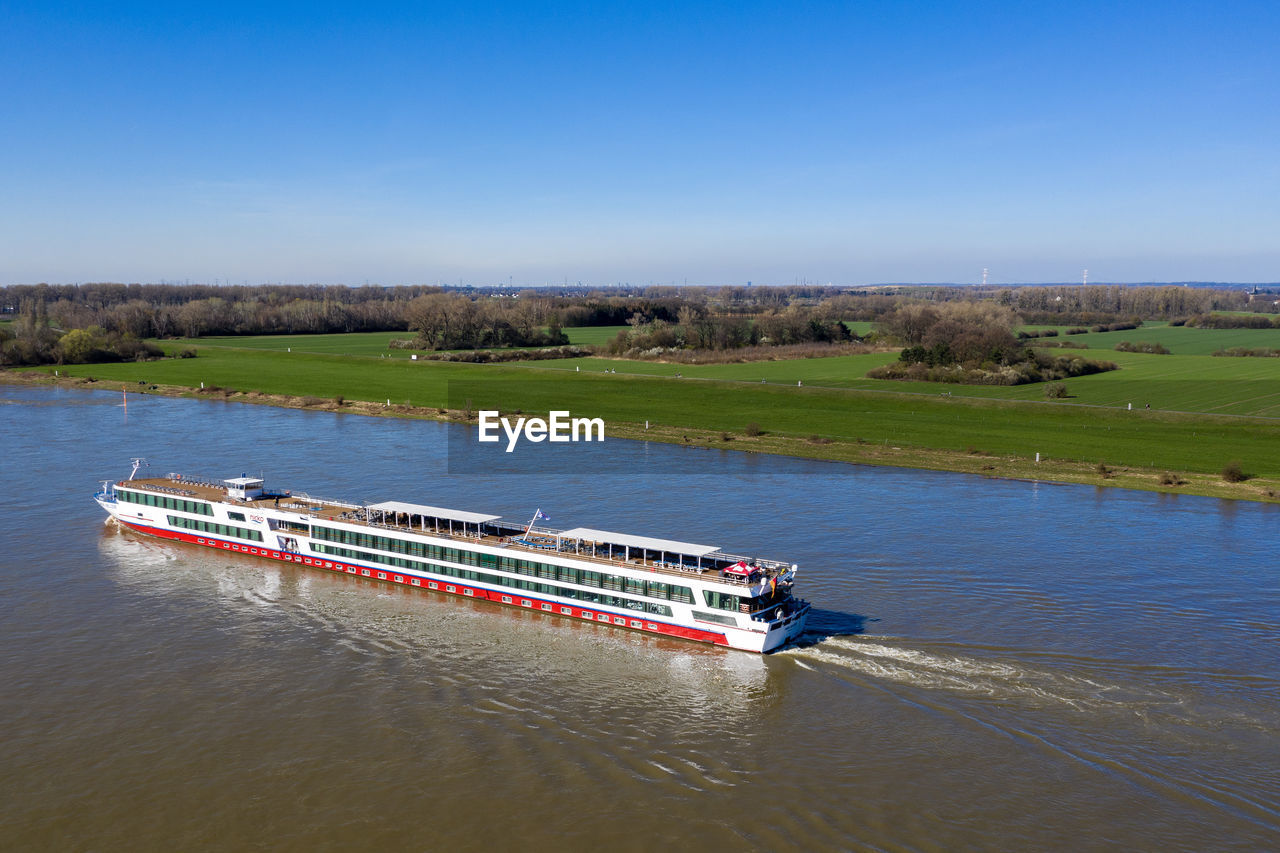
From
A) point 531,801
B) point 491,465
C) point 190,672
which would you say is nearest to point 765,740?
point 531,801

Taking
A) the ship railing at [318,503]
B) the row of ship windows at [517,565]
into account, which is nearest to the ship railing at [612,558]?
the row of ship windows at [517,565]

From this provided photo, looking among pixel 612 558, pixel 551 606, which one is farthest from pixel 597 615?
pixel 612 558

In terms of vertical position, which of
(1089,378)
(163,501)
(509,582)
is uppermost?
(1089,378)

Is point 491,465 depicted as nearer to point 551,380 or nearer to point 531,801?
point 531,801

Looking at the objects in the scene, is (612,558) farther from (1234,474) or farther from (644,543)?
(1234,474)

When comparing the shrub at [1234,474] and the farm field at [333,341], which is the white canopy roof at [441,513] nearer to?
the shrub at [1234,474]
